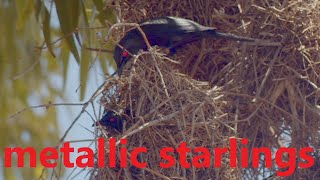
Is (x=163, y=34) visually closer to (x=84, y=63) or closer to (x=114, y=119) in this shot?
(x=114, y=119)

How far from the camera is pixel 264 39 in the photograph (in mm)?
2564

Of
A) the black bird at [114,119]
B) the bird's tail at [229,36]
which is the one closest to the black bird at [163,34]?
the bird's tail at [229,36]

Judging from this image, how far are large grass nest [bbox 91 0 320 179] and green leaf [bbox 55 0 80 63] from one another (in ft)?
0.61

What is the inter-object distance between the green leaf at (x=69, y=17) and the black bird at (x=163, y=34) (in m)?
0.30

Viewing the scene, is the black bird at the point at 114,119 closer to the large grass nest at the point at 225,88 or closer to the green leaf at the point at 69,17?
the large grass nest at the point at 225,88

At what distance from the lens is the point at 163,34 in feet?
8.16

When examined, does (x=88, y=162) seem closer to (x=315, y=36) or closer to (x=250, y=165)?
(x=250, y=165)

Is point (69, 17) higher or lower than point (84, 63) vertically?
higher

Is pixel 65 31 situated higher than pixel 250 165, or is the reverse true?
pixel 65 31

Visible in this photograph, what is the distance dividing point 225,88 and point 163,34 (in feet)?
0.73

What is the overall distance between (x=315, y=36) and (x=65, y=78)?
2.63 ft

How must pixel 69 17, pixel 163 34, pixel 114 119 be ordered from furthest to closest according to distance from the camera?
1. pixel 69 17
2. pixel 163 34
3. pixel 114 119

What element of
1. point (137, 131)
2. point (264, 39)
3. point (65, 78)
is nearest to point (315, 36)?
point (264, 39)

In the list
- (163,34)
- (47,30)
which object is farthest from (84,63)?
(163,34)
